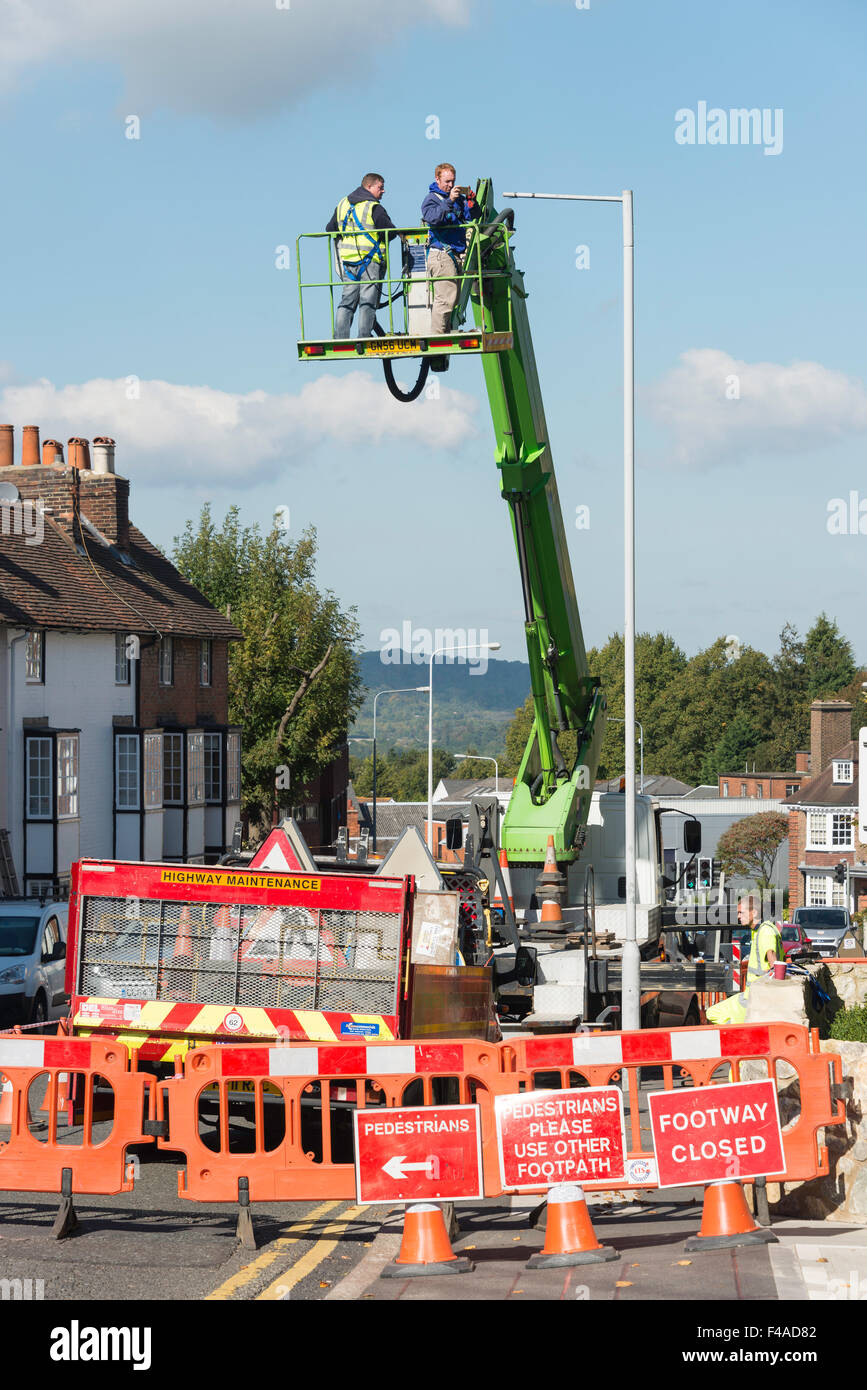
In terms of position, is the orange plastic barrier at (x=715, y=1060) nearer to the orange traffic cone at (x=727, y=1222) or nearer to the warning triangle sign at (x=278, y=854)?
the orange traffic cone at (x=727, y=1222)

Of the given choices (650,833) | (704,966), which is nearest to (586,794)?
(650,833)

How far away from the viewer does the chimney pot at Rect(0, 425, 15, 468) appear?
135 feet

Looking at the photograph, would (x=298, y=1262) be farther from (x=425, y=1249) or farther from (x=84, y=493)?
(x=84, y=493)

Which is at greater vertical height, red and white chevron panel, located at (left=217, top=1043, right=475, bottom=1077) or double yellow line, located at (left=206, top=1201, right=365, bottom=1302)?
red and white chevron panel, located at (left=217, top=1043, right=475, bottom=1077)

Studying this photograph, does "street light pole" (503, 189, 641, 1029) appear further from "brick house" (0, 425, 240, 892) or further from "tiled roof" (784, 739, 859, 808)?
"tiled roof" (784, 739, 859, 808)

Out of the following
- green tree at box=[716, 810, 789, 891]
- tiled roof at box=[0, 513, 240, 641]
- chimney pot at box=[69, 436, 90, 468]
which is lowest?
green tree at box=[716, 810, 789, 891]

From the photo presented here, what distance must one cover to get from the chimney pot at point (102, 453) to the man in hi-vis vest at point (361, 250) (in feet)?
92.3

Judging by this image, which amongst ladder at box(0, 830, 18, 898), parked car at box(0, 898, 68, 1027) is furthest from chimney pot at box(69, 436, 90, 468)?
parked car at box(0, 898, 68, 1027)

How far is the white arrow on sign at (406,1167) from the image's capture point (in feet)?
29.9

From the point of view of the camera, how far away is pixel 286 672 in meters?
54.1

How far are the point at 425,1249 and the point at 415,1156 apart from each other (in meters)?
0.57

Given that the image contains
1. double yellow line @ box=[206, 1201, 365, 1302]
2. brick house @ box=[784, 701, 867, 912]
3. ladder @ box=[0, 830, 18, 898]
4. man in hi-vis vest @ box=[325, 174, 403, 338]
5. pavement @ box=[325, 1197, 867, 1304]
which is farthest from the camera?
brick house @ box=[784, 701, 867, 912]

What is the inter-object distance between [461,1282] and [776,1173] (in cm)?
211

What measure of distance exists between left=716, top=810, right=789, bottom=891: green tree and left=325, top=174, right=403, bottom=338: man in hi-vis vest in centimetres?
7438
